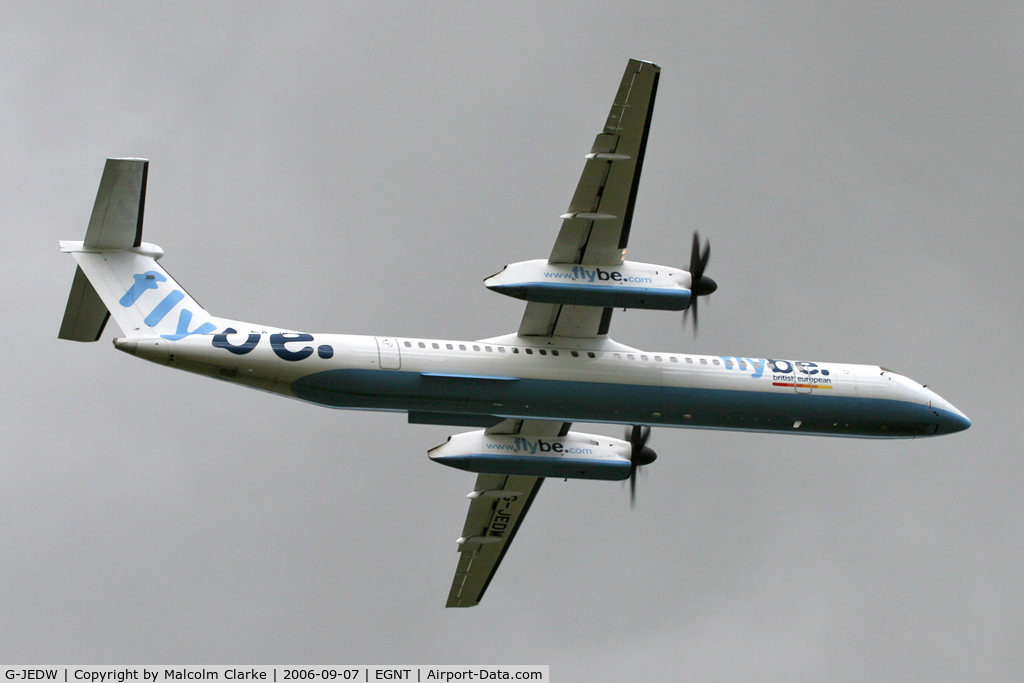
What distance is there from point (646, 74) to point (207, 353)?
1200cm

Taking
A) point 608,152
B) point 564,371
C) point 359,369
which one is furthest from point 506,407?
point 608,152

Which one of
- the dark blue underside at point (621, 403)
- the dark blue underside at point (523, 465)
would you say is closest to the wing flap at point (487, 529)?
the dark blue underside at point (523, 465)

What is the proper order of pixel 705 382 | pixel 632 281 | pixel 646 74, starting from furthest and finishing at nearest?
pixel 705 382 < pixel 632 281 < pixel 646 74

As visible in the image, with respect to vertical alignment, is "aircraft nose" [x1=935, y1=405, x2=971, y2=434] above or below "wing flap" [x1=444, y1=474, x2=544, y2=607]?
above

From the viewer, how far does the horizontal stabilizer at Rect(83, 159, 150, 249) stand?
30.0 metres

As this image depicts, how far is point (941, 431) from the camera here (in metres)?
37.0

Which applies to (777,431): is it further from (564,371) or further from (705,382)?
(564,371)

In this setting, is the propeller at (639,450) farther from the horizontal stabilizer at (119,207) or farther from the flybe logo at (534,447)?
the horizontal stabilizer at (119,207)

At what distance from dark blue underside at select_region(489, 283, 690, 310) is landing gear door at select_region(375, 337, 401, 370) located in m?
2.81

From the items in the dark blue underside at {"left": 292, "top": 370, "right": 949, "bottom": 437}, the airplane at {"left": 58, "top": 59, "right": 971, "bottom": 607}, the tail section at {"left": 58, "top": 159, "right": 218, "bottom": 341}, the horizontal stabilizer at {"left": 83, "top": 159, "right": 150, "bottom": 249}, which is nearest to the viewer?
the horizontal stabilizer at {"left": 83, "top": 159, "right": 150, "bottom": 249}

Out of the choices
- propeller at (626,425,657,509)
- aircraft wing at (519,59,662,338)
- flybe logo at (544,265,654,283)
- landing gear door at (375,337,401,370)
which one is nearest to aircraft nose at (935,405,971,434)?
propeller at (626,425,657,509)

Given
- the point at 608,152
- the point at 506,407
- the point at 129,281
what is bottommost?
the point at 506,407

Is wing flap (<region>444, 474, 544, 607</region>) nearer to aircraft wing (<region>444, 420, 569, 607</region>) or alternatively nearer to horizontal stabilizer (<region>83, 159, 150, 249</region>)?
aircraft wing (<region>444, 420, 569, 607</region>)

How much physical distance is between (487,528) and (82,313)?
14377 mm
